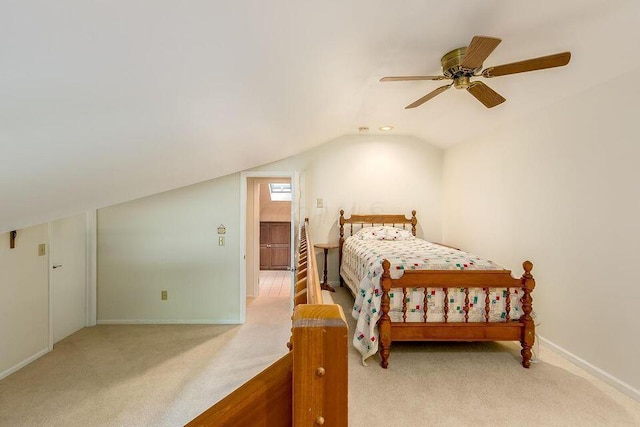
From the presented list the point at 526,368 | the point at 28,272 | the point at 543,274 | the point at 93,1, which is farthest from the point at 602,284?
the point at 28,272

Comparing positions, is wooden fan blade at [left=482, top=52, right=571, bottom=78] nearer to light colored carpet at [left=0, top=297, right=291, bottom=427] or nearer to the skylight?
light colored carpet at [left=0, top=297, right=291, bottom=427]

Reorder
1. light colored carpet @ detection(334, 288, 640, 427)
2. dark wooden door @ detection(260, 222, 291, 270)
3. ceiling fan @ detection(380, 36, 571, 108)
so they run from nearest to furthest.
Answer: ceiling fan @ detection(380, 36, 571, 108) → light colored carpet @ detection(334, 288, 640, 427) → dark wooden door @ detection(260, 222, 291, 270)

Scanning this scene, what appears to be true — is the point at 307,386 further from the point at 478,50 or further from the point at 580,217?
the point at 580,217

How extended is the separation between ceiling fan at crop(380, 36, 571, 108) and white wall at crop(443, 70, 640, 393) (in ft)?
2.92

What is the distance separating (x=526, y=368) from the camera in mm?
2580

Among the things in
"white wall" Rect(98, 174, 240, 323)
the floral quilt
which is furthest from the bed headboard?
the floral quilt

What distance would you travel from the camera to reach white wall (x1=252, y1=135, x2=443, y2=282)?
4957mm

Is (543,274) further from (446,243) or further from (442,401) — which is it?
(446,243)

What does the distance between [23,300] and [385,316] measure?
3.24m

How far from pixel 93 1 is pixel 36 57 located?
0.73 ft

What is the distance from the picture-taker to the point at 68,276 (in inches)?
135

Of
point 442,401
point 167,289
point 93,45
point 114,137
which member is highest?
point 93,45

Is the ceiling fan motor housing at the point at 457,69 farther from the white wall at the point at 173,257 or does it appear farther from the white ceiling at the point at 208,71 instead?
the white wall at the point at 173,257

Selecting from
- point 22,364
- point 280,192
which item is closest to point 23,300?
point 22,364
